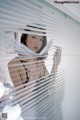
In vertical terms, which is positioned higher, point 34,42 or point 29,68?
point 34,42

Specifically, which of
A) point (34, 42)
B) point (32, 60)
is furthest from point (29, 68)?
point (34, 42)

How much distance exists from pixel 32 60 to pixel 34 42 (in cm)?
14

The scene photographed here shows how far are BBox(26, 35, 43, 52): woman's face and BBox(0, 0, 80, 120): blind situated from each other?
0.11ft

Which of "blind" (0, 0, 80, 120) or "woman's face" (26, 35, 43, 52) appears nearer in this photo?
"blind" (0, 0, 80, 120)

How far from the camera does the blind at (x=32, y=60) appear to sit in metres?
0.91

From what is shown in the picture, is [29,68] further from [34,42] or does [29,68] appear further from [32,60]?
[34,42]

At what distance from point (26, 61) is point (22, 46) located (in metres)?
0.10

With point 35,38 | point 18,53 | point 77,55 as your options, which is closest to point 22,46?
point 18,53

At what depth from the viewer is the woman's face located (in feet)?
3.82

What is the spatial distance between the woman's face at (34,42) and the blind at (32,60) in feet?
0.11

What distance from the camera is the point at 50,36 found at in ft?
4.71

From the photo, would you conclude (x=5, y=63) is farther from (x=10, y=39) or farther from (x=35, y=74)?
(x=35, y=74)

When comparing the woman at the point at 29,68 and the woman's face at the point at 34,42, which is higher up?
the woman's face at the point at 34,42

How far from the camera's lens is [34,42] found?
122 cm
